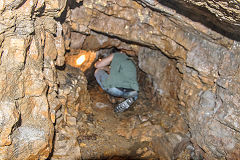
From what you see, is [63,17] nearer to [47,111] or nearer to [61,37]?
[61,37]

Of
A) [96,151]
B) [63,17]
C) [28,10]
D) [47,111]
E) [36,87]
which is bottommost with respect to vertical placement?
[96,151]

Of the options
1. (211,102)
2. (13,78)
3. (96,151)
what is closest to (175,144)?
(211,102)

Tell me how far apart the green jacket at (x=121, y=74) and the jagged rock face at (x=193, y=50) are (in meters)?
0.99

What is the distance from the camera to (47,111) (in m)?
2.54

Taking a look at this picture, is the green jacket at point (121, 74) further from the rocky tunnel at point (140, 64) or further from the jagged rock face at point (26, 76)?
the jagged rock face at point (26, 76)

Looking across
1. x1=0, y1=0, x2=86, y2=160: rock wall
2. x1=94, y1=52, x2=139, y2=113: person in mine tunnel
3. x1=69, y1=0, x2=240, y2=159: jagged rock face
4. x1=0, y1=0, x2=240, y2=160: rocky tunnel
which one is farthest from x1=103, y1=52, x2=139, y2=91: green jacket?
x1=0, y1=0, x2=86, y2=160: rock wall

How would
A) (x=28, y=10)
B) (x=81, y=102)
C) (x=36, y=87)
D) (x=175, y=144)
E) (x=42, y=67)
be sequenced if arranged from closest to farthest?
(x=28, y=10)
(x=36, y=87)
(x=42, y=67)
(x=175, y=144)
(x=81, y=102)

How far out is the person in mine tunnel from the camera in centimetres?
494

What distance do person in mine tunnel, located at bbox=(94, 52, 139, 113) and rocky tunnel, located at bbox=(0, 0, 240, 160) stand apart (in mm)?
245

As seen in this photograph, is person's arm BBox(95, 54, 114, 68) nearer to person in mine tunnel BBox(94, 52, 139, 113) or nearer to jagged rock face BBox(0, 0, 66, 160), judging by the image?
person in mine tunnel BBox(94, 52, 139, 113)

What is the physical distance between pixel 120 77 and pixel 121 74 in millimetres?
74

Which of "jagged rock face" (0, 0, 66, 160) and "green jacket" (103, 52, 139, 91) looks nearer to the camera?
"jagged rock face" (0, 0, 66, 160)

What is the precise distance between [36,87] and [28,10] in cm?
81

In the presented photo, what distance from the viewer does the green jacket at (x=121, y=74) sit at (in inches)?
195
